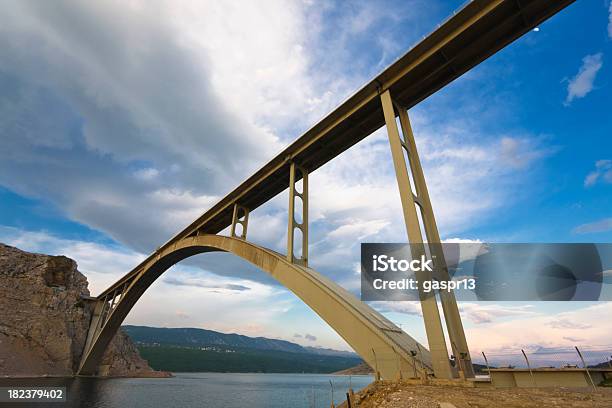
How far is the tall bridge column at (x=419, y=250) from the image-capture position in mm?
8531

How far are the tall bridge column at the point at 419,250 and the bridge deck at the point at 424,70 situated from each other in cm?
180

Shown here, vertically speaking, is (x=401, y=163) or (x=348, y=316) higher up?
(x=401, y=163)

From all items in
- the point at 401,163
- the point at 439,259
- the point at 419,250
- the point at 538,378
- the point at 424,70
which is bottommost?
the point at 538,378

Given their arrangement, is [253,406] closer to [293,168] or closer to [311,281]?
[311,281]

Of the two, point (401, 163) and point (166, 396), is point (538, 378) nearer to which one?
point (401, 163)

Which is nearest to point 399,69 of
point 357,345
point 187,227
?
point 357,345

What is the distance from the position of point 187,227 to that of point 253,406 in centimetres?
1558

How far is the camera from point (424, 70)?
40.0 ft

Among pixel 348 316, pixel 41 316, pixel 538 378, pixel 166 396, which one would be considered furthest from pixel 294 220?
pixel 41 316

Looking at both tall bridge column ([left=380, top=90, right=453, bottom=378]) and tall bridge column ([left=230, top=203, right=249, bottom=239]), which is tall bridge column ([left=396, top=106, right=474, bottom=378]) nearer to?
tall bridge column ([left=380, top=90, right=453, bottom=378])

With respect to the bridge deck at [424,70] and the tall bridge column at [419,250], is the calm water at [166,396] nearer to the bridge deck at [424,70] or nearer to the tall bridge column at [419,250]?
the bridge deck at [424,70]

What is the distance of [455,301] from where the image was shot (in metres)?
→ 9.70

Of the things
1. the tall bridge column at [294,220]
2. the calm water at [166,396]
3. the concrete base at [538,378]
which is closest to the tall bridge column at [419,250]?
the concrete base at [538,378]

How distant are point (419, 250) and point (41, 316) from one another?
59099 mm
